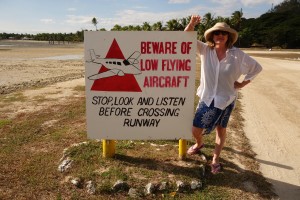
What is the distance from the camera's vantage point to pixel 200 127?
13.5 feet

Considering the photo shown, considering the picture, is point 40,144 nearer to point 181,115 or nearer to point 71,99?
point 181,115

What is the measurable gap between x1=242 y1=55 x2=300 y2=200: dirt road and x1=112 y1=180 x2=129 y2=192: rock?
183cm

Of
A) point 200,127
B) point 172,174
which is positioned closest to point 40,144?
point 172,174

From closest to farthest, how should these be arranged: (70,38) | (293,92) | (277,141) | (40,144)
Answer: (40,144)
(277,141)
(293,92)
(70,38)

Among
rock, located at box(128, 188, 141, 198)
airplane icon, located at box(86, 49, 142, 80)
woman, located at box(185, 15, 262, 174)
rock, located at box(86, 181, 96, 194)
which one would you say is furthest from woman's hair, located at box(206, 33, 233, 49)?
rock, located at box(86, 181, 96, 194)

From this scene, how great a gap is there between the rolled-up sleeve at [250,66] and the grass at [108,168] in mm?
1374

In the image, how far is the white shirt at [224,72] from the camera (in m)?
3.80

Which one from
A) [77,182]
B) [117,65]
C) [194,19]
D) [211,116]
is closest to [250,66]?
[211,116]

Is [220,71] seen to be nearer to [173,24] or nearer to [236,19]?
[173,24]

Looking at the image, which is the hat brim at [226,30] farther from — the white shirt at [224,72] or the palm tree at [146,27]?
the palm tree at [146,27]

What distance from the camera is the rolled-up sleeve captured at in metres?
3.83

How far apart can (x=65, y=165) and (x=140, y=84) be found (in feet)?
4.95

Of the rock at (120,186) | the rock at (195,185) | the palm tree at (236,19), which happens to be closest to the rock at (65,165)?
the rock at (120,186)

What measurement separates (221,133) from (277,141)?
210 centimetres
